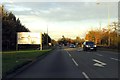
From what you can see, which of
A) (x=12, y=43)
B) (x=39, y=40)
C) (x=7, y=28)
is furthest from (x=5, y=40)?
(x=12, y=43)

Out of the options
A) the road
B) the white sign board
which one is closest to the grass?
the road

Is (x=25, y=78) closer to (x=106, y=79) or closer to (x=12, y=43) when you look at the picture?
(x=106, y=79)

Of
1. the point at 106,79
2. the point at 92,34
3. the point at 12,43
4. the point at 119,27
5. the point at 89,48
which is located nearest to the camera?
the point at 106,79

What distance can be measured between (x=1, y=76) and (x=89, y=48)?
43694mm

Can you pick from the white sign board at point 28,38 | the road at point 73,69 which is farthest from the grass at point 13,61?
the white sign board at point 28,38

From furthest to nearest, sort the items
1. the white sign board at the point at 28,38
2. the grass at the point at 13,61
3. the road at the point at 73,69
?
the white sign board at the point at 28,38 < the grass at the point at 13,61 < the road at the point at 73,69

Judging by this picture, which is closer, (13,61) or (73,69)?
(73,69)

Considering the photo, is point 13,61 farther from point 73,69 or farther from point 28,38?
point 28,38

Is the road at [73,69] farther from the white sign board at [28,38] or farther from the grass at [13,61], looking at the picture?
the white sign board at [28,38]

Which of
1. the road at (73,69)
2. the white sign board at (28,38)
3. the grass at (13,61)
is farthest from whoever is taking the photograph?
the white sign board at (28,38)

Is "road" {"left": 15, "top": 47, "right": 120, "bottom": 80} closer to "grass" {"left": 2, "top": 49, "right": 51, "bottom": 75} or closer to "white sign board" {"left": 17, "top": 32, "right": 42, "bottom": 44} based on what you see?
"grass" {"left": 2, "top": 49, "right": 51, "bottom": 75}

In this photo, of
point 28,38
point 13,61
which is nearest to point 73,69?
point 13,61

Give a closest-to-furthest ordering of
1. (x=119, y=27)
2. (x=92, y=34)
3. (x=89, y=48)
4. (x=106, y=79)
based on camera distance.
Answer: (x=106, y=79) → (x=89, y=48) → (x=119, y=27) → (x=92, y=34)

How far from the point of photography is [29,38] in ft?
249
